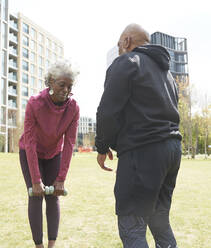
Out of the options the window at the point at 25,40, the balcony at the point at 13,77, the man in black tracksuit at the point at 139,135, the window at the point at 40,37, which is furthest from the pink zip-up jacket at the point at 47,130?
the window at the point at 40,37

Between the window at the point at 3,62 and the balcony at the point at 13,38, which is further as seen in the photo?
the balcony at the point at 13,38

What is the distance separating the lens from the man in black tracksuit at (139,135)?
1.69m

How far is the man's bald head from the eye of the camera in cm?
200

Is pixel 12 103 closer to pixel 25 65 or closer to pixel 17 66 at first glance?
pixel 17 66

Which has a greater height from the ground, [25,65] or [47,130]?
[25,65]

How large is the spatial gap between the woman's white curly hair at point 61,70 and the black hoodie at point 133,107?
654 millimetres

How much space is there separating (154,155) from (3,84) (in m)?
49.3

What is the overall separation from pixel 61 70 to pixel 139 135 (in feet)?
3.41

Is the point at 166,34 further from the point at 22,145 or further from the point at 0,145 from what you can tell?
the point at 22,145

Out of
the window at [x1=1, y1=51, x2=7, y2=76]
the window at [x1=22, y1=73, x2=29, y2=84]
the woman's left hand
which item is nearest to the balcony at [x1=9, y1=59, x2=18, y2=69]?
the window at [x1=1, y1=51, x2=7, y2=76]

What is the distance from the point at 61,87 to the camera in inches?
95.1

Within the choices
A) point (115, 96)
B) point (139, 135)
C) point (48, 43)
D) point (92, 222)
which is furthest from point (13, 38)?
point (139, 135)

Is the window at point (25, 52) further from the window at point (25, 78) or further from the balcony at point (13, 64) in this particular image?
the window at point (25, 78)

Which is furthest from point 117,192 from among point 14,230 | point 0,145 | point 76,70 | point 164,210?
point 0,145
